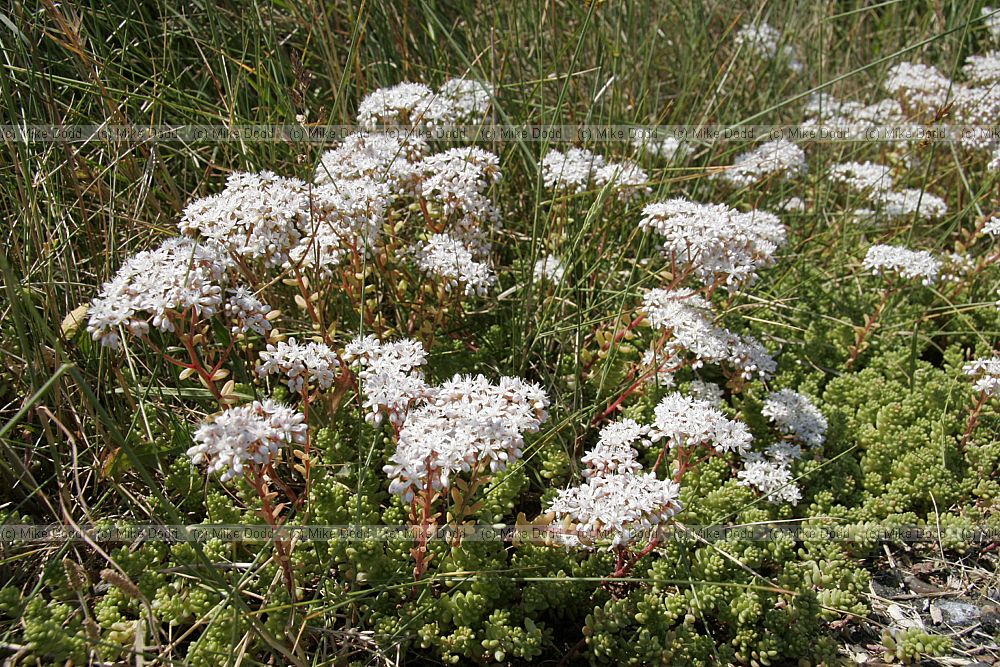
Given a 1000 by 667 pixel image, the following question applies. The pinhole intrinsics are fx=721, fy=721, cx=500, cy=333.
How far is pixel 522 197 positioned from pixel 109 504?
6.69 feet

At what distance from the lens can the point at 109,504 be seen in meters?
2.28

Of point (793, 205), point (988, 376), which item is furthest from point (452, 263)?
point (793, 205)

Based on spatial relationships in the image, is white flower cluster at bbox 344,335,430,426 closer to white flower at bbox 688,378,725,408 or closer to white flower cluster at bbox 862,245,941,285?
white flower at bbox 688,378,725,408

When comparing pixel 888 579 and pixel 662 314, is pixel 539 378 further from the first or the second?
pixel 888 579

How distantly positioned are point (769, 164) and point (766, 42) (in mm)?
1328

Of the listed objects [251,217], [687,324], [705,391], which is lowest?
[705,391]

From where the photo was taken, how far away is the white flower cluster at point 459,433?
165 cm

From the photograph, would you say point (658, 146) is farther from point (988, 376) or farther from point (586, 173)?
point (988, 376)

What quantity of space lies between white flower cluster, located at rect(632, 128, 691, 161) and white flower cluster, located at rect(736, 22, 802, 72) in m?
0.95

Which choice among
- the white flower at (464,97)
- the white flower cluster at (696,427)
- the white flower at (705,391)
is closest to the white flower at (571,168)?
the white flower at (464,97)

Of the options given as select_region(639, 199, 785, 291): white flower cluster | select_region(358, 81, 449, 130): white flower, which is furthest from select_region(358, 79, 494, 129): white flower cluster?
select_region(639, 199, 785, 291): white flower cluster

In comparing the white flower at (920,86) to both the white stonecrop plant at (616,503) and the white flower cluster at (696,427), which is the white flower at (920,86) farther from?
the white stonecrop plant at (616,503)

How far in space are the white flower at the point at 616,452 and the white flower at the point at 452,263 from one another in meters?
0.66

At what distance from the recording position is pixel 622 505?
181 cm
